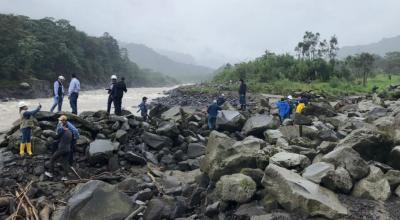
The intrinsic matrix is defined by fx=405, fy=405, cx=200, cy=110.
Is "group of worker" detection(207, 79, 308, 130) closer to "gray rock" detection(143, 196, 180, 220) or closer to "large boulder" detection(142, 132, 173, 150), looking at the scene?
"large boulder" detection(142, 132, 173, 150)

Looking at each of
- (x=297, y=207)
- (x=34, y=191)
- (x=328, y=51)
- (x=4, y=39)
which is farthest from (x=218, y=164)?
(x=328, y=51)

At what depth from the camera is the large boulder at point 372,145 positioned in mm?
11812

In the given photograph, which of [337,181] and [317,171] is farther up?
[317,171]

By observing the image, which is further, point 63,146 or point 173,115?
point 173,115

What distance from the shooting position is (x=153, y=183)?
13.8 metres

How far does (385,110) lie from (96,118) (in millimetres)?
16401

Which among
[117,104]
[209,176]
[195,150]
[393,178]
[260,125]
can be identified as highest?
[117,104]

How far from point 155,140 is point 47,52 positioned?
223 feet

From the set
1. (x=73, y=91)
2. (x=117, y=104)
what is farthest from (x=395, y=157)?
(x=73, y=91)

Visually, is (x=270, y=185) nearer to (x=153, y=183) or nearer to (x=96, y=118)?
(x=153, y=183)

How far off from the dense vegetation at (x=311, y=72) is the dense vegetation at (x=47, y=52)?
3467 cm

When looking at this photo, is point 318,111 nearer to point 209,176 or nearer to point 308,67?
point 209,176

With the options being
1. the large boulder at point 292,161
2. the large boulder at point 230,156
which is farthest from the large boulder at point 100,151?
the large boulder at point 292,161

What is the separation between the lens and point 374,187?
9.97m
